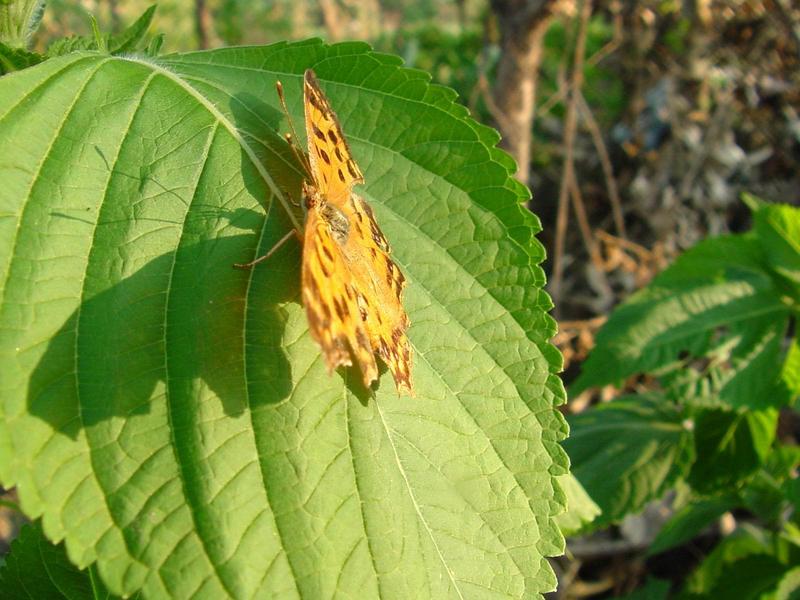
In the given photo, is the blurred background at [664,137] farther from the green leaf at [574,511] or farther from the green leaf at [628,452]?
the green leaf at [574,511]

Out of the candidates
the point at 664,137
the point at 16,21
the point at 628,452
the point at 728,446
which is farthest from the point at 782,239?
the point at 664,137

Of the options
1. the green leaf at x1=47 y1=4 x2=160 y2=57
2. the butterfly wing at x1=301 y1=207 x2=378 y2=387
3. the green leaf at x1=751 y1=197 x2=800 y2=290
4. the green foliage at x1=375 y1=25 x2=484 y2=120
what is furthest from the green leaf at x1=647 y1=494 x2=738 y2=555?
the green foliage at x1=375 y1=25 x2=484 y2=120

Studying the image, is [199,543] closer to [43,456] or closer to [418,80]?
[43,456]

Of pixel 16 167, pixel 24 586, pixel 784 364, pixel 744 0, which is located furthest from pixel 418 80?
pixel 744 0

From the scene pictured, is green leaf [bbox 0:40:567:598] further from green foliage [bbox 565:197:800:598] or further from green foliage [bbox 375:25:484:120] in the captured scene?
green foliage [bbox 375:25:484:120]

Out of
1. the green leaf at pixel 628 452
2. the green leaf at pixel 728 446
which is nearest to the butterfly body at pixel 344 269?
the green leaf at pixel 628 452

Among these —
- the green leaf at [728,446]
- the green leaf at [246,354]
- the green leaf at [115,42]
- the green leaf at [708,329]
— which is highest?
the green leaf at [115,42]
